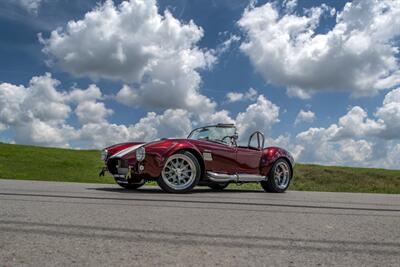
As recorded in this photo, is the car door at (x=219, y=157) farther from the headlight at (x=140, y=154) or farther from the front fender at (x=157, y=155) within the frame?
the headlight at (x=140, y=154)

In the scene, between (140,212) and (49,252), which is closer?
(49,252)

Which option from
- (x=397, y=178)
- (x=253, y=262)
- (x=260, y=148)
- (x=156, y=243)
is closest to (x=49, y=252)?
(x=156, y=243)

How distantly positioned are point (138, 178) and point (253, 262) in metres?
5.34

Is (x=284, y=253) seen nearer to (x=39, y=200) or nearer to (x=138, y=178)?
(x=39, y=200)

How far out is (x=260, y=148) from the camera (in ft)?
31.5

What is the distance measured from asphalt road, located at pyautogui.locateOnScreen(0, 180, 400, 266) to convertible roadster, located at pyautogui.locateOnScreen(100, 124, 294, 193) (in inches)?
91.8

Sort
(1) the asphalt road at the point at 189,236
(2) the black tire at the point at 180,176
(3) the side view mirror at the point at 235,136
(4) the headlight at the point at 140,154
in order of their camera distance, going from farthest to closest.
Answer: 1. (3) the side view mirror at the point at 235,136
2. (2) the black tire at the point at 180,176
3. (4) the headlight at the point at 140,154
4. (1) the asphalt road at the point at 189,236

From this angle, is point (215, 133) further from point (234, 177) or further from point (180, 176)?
point (180, 176)

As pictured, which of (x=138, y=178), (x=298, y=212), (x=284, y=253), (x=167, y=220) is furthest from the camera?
(x=138, y=178)

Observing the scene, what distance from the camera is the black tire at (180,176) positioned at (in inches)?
302

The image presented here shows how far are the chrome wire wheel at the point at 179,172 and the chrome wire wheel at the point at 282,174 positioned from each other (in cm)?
259

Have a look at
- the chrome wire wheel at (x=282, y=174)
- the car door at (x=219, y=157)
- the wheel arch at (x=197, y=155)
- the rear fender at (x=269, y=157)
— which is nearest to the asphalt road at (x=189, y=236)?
the wheel arch at (x=197, y=155)

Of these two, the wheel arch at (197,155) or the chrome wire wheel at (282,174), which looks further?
the chrome wire wheel at (282,174)

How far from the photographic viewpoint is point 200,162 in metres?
8.07
